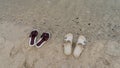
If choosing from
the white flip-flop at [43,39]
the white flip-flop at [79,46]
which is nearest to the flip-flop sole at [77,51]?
the white flip-flop at [79,46]

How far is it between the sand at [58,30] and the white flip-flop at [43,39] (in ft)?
0.14

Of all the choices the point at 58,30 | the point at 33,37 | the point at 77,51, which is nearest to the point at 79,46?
the point at 77,51

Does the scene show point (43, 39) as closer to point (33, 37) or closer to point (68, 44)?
point (33, 37)

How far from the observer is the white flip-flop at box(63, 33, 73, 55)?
285cm

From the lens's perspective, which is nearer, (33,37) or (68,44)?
(68,44)

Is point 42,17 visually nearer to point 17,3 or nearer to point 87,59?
point 17,3

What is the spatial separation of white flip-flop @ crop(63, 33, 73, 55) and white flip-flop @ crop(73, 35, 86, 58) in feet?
0.22

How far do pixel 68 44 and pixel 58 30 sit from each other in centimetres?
31

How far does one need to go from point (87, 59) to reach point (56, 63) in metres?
0.35

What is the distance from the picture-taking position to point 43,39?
3.02 meters

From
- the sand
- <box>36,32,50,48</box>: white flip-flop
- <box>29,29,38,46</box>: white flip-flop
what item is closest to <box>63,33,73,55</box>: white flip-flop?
the sand

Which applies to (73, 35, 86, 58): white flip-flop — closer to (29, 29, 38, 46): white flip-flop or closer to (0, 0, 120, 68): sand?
(0, 0, 120, 68): sand

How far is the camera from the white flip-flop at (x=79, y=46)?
2.82m

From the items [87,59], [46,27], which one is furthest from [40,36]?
[87,59]
